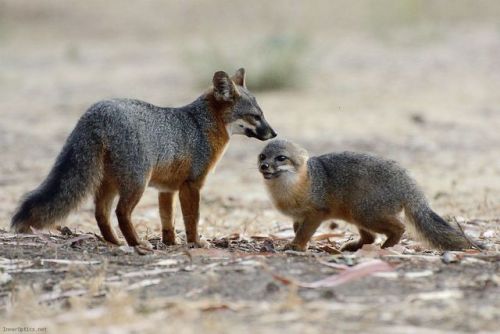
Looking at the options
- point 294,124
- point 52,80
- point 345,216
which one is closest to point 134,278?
point 345,216

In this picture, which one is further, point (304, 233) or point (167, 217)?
point (167, 217)

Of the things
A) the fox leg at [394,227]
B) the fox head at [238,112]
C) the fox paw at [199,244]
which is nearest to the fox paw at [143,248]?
the fox paw at [199,244]

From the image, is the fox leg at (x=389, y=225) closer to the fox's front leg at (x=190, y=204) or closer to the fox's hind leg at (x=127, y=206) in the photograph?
the fox's front leg at (x=190, y=204)

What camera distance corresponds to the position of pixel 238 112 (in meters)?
8.66

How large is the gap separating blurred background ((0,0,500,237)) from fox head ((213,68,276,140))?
4.20 feet

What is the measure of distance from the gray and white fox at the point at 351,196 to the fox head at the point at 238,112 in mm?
174

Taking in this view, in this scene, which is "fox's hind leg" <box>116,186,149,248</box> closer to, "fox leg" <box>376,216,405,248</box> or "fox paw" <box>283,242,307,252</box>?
"fox paw" <box>283,242,307,252</box>

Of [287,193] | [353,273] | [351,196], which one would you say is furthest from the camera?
[287,193]

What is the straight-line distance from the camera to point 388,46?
2753cm

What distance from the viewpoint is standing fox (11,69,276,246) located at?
7254 millimetres

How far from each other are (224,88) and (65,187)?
2033 mm

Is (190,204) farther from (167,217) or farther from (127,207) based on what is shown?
(127,207)

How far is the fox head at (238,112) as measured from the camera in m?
8.63

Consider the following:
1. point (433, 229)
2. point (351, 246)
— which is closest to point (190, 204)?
point (351, 246)
